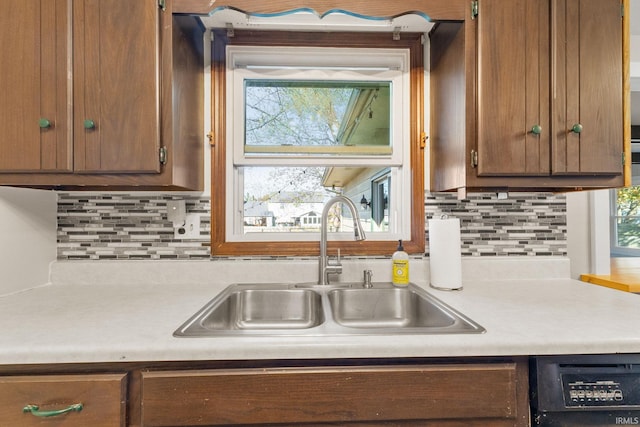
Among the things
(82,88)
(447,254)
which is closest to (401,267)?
(447,254)

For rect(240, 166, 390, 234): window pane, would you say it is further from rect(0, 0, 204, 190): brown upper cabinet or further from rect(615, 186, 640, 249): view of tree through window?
rect(615, 186, 640, 249): view of tree through window

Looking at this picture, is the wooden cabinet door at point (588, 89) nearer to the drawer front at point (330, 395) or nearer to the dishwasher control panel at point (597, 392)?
the dishwasher control panel at point (597, 392)

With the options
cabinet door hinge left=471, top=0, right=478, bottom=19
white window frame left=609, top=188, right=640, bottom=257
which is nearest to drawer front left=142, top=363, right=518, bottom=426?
cabinet door hinge left=471, top=0, right=478, bottom=19

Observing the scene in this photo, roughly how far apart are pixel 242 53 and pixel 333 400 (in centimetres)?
151

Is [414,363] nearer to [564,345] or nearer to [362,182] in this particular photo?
[564,345]

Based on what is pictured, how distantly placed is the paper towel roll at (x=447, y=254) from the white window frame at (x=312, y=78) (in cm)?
20

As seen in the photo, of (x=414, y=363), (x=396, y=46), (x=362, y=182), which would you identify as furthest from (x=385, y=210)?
(x=414, y=363)

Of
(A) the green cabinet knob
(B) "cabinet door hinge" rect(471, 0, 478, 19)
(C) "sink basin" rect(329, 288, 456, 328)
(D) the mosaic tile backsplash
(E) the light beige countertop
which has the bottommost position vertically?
(C) "sink basin" rect(329, 288, 456, 328)

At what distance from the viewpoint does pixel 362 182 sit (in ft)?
6.14

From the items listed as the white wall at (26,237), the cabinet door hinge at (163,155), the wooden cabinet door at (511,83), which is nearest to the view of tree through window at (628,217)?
the wooden cabinet door at (511,83)

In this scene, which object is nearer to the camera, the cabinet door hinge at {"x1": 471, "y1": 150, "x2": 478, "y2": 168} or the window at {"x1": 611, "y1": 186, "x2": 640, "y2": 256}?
the cabinet door hinge at {"x1": 471, "y1": 150, "x2": 478, "y2": 168}

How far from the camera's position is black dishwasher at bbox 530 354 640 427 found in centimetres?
83

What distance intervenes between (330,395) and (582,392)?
25.7 inches

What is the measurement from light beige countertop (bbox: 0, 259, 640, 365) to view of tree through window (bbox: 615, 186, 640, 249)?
2.66m
